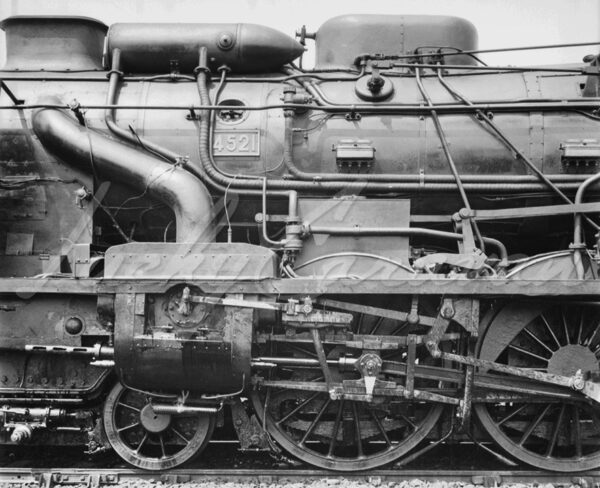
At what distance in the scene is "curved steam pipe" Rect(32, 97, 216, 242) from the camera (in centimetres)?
501

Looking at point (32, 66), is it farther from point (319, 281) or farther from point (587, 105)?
point (587, 105)

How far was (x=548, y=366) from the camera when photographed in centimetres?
493

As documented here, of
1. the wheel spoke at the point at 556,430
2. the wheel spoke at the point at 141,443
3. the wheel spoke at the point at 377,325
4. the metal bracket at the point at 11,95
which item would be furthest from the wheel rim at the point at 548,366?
the metal bracket at the point at 11,95

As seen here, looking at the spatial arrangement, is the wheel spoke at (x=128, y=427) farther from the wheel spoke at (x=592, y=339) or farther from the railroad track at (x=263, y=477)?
the wheel spoke at (x=592, y=339)

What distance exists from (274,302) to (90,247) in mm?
1751

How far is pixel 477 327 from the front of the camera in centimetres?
480

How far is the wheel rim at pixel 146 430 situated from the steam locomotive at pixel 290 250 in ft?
0.06

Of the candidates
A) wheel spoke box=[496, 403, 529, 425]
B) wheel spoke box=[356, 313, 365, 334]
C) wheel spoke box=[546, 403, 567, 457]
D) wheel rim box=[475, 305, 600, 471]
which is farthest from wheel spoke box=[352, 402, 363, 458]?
wheel spoke box=[546, 403, 567, 457]

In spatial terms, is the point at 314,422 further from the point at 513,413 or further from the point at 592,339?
the point at 592,339

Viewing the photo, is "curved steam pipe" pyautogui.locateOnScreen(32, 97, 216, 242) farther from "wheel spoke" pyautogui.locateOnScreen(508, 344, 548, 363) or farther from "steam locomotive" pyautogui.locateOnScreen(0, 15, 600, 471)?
"wheel spoke" pyautogui.locateOnScreen(508, 344, 548, 363)

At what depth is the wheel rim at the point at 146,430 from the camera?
5055 millimetres

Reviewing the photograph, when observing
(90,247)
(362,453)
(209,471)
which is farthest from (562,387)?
(90,247)

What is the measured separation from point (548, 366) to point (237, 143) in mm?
3182

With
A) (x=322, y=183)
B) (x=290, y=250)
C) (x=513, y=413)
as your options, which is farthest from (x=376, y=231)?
(x=513, y=413)
